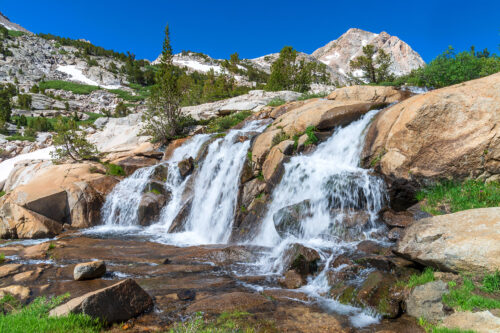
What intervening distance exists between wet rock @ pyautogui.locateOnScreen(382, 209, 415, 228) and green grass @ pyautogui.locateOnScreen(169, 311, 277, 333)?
5493mm

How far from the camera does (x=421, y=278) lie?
5836mm

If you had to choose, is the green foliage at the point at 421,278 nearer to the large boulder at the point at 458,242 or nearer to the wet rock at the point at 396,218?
the large boulder at the point at 458,242

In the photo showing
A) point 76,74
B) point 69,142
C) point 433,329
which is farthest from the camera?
point 76,74

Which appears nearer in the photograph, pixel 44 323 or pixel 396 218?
pixel 44 323

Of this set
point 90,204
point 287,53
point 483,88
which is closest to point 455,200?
point 483,88

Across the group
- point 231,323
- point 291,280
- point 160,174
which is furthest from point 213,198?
point 231,323

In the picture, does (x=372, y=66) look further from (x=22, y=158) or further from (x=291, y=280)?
(x=22, y=158)

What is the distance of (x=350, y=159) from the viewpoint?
12.4 meters

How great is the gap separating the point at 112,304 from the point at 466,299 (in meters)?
6.23

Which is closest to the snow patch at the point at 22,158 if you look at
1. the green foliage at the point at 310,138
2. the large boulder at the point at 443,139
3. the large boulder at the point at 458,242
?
the green foliage at the point at 310,138

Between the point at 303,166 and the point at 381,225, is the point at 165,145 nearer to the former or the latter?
the point at 303,166

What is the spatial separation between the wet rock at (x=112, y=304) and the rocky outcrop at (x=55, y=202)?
36.5 ft

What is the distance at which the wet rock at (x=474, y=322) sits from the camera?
401 cm

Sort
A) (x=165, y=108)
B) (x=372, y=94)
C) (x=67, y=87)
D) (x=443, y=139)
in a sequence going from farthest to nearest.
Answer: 1. (x=67, y=87)
2. (x=165, y=108)
3. (x=372, y=94)
4. (x=443, y=139)
